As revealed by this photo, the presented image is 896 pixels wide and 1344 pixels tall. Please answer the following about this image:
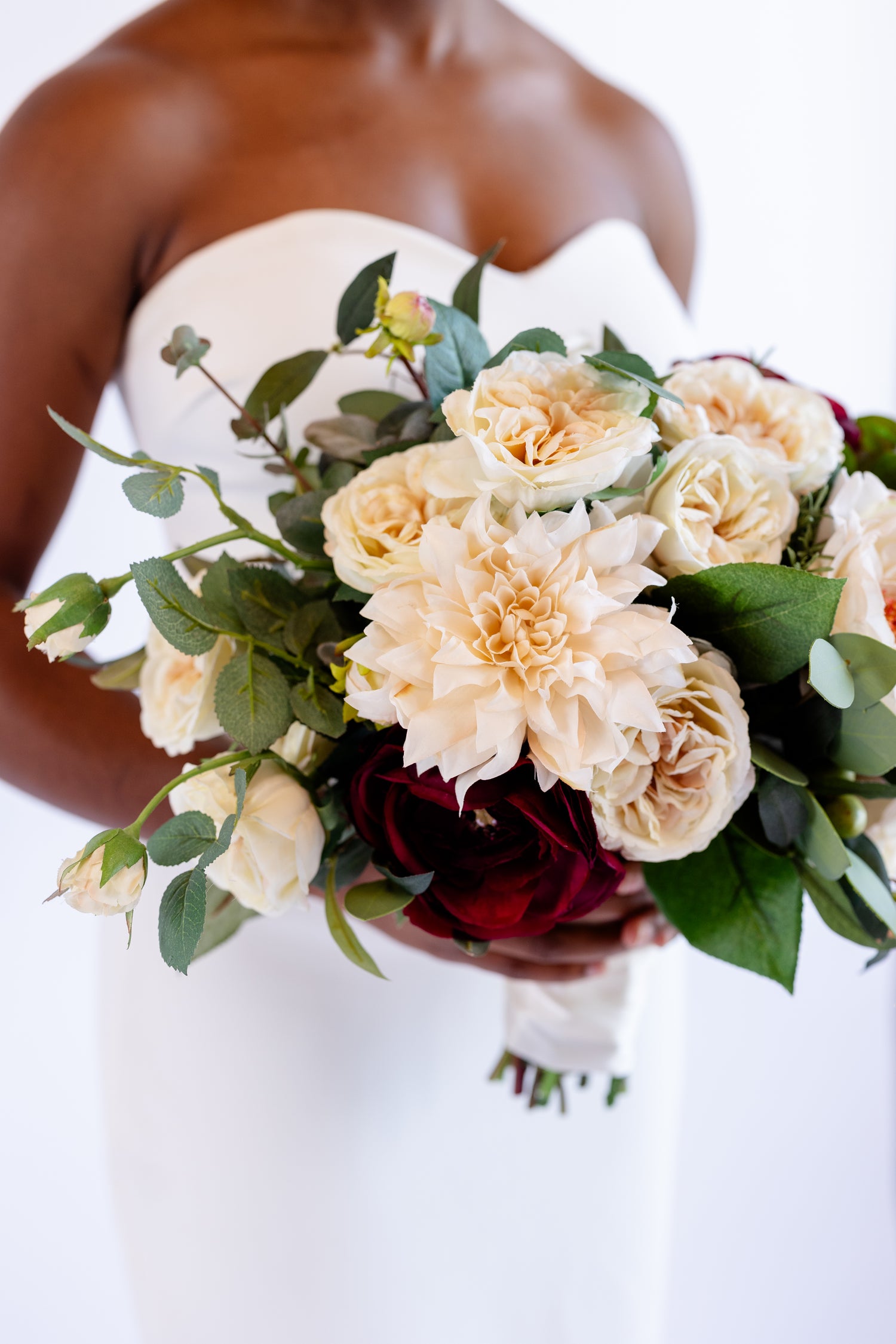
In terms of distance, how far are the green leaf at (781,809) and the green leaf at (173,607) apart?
0.26 m

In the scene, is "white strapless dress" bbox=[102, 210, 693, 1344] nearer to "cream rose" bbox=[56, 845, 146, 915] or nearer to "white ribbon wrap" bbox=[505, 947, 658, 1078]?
"white ribbon wrap" bbox=[505, 947, 658, 1078]

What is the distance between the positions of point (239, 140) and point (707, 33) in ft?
2.94

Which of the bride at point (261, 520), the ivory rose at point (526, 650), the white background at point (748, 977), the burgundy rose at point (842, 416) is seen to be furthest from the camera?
the white background at point (748, 977)

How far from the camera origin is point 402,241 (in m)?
0.78

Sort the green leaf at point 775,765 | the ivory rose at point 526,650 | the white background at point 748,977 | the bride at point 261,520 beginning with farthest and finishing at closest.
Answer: the white background at point 748,977, the bride at point 261,520, the green leaf at point 775,765, the ivory rose at point 526,650

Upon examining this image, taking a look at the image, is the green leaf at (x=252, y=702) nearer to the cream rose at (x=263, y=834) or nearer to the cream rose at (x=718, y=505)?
the cream rose at (x=263, y=834)

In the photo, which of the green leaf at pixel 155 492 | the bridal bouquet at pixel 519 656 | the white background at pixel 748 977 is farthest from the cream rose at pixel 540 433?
the white background at pixel 748 977

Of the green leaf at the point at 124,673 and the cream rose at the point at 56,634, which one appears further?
the green leaf at the point at 124,673

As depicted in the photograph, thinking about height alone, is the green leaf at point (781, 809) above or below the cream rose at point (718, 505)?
below

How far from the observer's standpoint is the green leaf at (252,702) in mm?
429

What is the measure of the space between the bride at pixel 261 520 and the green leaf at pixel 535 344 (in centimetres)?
33

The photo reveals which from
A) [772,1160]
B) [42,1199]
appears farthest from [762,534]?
[772,1160]

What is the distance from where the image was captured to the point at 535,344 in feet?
1.46

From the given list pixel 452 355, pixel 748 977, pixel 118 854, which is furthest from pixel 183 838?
pixel 748 977
